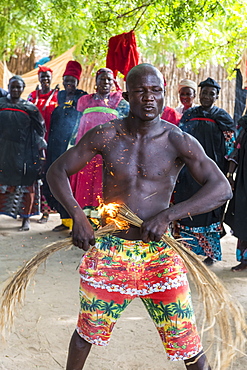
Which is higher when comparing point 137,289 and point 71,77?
point 71,77

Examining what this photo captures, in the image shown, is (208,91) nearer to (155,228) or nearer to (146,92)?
(146,92)

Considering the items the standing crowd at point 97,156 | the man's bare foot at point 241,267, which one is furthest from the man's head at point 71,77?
the man's bare foot at point 241,267

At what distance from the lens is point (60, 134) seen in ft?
21.1

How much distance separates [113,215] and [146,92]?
0.61 metres

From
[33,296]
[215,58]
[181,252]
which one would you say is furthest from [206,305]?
[215,58]

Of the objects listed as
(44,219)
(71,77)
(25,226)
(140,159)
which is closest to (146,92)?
(140,159)

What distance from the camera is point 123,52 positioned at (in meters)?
6.46

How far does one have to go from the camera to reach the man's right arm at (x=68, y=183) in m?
2.07

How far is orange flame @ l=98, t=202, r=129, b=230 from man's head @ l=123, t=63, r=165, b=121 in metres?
0.45

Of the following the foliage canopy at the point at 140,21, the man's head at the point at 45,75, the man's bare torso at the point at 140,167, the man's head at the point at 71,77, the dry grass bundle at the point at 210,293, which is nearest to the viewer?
the dry grass bundle at the point at 210,293

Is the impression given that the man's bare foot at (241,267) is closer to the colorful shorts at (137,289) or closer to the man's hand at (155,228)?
the colorful shorts at (137,289)

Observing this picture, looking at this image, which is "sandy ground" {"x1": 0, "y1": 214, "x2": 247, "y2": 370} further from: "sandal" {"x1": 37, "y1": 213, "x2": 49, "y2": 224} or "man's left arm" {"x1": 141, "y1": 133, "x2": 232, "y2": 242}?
"sandal" {"x1": 37, "y1": 213, "x2": 49, "y2": 224}

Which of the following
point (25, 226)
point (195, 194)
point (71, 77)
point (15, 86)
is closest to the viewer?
point (195, 194)

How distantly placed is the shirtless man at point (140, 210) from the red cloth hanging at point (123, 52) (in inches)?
171
